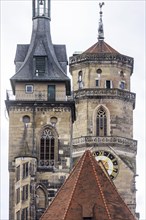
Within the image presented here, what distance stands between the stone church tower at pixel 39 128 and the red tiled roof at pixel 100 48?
16904 mm

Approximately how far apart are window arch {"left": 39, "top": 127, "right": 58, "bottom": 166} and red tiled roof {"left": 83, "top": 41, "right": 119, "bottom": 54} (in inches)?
805

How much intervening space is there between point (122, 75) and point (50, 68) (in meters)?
17.2

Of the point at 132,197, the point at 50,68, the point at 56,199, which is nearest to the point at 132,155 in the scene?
the point at 132,197

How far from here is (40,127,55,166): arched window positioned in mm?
98875

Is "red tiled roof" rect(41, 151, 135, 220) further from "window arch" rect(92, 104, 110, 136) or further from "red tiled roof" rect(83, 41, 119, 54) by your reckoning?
"red tiled roof" rect(83, 41, 119, 54)

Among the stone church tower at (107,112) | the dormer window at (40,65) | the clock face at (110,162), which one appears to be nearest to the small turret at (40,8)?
the dormer window at (40,65)

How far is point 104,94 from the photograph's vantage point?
117 metres

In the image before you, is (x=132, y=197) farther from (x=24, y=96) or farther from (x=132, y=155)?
(x=24, y=96)

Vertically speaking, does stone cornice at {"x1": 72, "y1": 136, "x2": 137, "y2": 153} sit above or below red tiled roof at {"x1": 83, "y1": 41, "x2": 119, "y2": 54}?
below

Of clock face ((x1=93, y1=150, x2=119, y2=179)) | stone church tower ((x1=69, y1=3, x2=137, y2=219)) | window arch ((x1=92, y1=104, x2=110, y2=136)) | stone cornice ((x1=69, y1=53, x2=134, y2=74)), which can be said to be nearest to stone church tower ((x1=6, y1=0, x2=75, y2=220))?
clock face ((x1=93, y1=150, x2=119, y2=179))

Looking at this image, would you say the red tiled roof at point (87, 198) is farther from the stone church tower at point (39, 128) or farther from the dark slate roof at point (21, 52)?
the dark slate roof at point (21, 52)

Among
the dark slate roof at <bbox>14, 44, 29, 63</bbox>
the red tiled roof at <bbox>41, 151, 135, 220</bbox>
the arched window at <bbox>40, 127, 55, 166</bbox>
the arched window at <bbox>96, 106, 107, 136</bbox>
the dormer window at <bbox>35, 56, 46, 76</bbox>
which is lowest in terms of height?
the red tiled roof at <bbox>41, 151, 135, 220</bbox>

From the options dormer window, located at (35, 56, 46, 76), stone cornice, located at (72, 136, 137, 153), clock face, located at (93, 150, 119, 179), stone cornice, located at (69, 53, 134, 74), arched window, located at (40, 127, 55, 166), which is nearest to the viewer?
arched window, located at (40, 127, 55, 166)

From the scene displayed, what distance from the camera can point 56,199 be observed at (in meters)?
88.4
